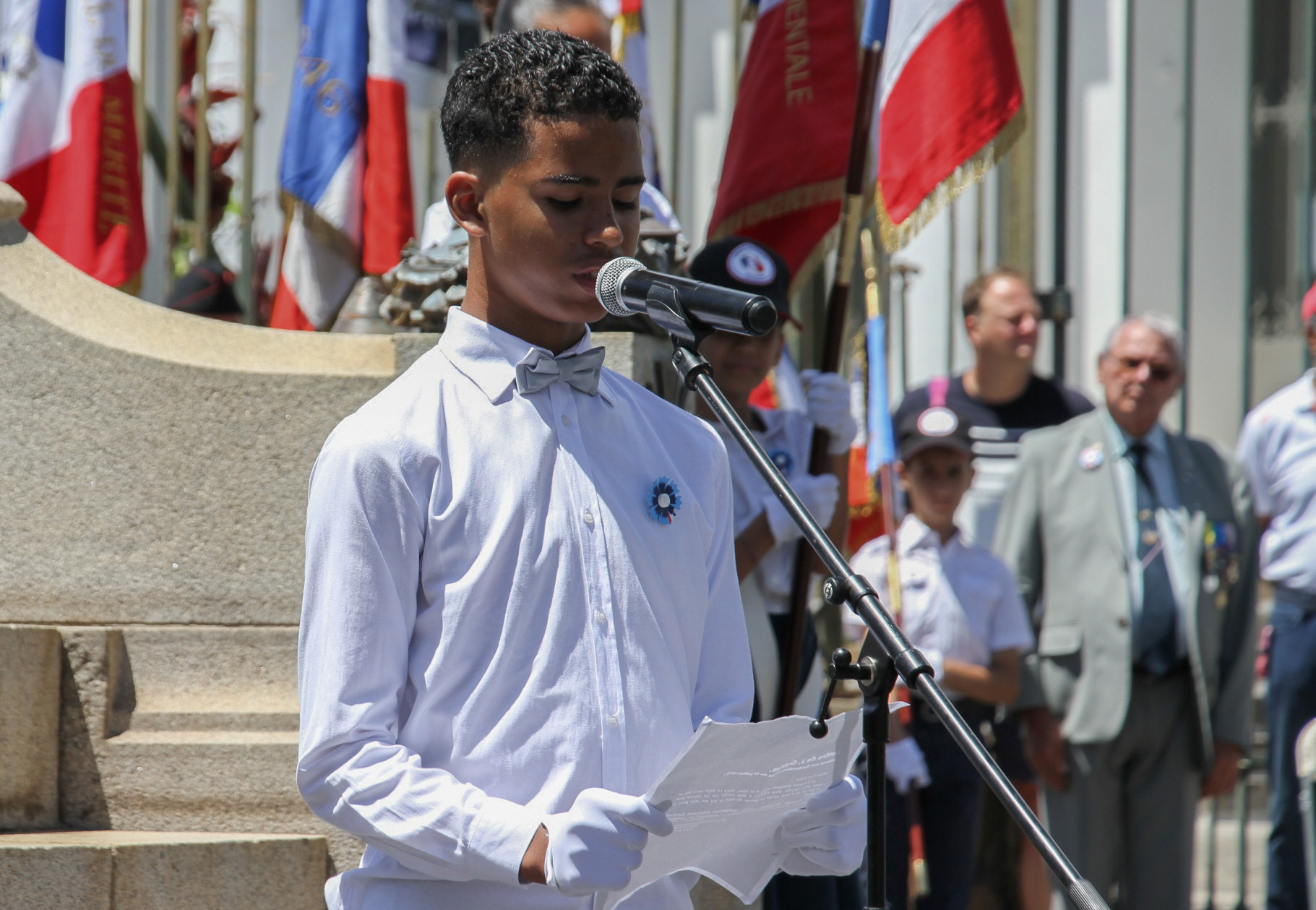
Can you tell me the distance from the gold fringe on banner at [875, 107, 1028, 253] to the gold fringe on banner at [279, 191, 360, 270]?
2258 mm

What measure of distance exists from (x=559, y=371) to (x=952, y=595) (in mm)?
→ 3036

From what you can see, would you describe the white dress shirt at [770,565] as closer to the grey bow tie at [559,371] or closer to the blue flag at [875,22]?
the blue flag at [875,22]

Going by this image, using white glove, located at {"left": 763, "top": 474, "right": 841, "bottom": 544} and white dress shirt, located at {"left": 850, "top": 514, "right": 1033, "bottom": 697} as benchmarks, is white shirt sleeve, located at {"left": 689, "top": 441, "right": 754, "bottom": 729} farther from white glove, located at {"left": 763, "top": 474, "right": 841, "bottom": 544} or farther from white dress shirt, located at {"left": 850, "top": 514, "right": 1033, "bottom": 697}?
white dress shirt, located at {"left": 850, "top": 514, "right": 1033, "bottom": 697}

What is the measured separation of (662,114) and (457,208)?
6.17m

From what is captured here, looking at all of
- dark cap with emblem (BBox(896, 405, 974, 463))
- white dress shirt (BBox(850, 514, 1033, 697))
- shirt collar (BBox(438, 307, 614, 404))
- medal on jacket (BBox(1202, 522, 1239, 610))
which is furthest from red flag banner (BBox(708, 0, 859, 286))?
shirt collar (BBox(438, 307, 614, 404))

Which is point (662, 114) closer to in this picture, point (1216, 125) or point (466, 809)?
point (1216, 125)

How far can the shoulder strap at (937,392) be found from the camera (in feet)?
18.9

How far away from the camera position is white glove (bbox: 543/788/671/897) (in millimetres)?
1680

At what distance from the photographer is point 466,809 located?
1.74 meters

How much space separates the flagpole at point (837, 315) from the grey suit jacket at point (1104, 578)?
1.55 m

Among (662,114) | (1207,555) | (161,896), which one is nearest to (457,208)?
(161,896)

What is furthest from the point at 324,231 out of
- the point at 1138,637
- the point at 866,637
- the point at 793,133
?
the point at 866,637

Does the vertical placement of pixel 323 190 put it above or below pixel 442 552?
above

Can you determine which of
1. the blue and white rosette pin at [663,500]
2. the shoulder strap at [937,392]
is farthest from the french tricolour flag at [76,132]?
the blue and white rosette pin at [663,500]
